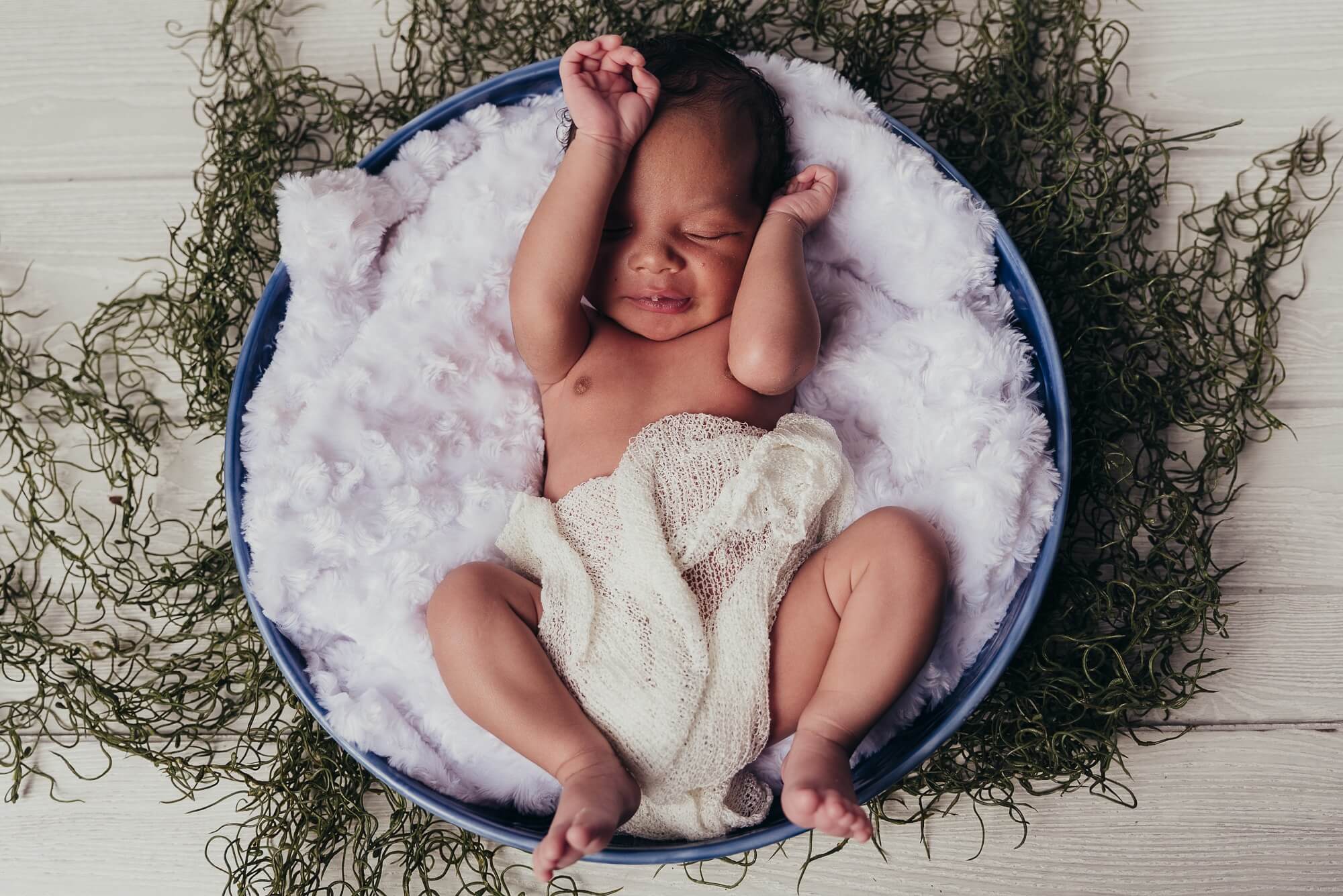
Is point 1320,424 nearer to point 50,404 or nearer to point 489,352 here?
point 489,352

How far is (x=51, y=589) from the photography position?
1387 millimetres

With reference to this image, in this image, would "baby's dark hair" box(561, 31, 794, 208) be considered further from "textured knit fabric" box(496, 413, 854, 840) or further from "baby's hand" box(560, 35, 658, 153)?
"textured knit fabric" box(496, 413, 854, 840)

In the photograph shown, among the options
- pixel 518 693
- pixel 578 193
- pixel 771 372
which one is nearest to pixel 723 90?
pixel 578 193

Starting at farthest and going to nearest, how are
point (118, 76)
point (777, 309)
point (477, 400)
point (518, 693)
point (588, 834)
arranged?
1. point (118, 76)
2. point (477, 400)
3. point (777, 309)
4. point (518, 693)
5. point (588, 834)

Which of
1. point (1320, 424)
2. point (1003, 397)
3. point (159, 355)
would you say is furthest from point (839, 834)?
point (159, 355)

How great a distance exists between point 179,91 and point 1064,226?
133 cm

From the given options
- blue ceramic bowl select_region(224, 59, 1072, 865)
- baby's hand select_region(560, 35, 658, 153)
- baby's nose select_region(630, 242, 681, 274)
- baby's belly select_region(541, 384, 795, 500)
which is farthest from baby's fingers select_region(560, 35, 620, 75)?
baby's belly select_region(541, 384, 795, 500)

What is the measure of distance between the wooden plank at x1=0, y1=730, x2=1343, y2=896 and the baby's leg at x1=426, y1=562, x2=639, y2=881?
0.40 metres

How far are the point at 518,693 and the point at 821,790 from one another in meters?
0.33

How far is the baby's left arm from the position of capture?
43.9 inches

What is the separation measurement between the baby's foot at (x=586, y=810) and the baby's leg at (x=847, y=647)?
0.16m

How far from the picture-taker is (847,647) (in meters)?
1.01

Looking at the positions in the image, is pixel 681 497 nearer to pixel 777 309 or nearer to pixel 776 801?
pixel 777 309

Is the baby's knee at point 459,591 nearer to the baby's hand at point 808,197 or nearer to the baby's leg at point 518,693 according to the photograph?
the baby's leg at point 518,693
